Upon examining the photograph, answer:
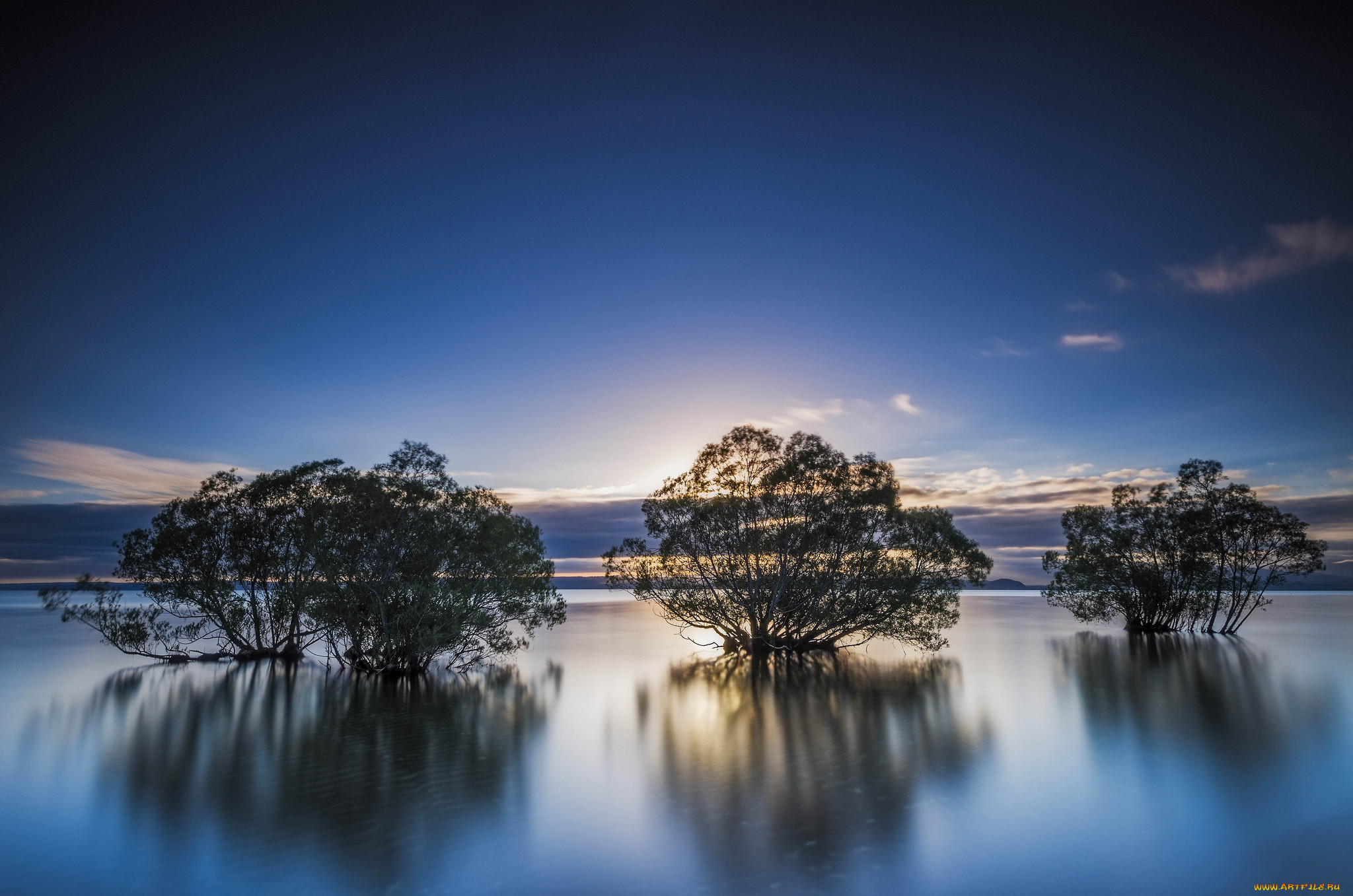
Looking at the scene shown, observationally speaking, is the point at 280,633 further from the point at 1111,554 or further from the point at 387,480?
the point at 1111,554

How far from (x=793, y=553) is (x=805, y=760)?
14.9 m

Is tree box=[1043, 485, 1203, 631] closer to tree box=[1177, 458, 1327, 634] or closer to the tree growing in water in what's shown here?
tree box=[1177, 458, 1327, 634]

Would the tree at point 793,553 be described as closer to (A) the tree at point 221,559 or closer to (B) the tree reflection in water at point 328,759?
(B) the tree reflection in water at point 328,759

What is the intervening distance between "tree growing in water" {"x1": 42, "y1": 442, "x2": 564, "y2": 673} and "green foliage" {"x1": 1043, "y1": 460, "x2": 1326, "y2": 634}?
32.0m

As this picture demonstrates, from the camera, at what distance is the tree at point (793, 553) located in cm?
2706

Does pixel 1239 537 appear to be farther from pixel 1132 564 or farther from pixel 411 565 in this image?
pixel 411 565

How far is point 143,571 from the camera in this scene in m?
26.5

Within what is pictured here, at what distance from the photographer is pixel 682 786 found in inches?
454

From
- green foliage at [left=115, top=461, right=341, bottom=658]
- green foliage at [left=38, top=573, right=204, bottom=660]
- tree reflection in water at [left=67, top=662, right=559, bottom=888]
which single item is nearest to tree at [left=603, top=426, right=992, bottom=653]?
tree reflection in water at [left=67, top=662, right=559, bottom=888]

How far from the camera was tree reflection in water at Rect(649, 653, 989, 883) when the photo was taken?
28.4 feet

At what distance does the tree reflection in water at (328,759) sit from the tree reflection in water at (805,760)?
3319mm

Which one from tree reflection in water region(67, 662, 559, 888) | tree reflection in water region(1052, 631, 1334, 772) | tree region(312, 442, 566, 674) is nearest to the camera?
tree reflection in water region(67, 662, 559, 888)

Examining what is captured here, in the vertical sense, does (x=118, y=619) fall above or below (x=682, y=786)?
above

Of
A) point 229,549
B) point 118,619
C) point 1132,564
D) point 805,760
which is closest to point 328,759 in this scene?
point 805,760
